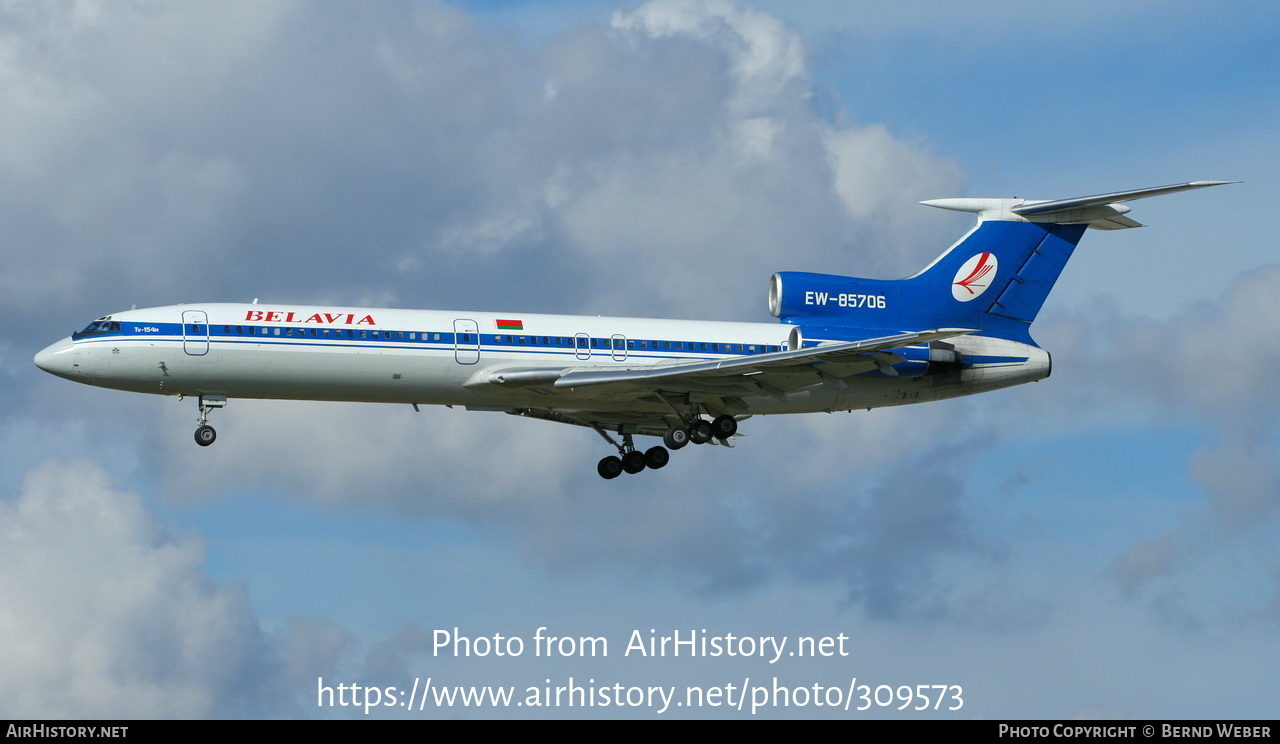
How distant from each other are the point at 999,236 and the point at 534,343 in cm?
1427

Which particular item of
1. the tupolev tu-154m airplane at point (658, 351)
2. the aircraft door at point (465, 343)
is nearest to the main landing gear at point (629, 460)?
the tupolev tu-154m airplane at point (658, 351)

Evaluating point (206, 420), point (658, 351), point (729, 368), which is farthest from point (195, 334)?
point (729, 368)

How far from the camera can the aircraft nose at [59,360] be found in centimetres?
3975

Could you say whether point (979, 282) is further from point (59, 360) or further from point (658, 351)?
point (59, 360)

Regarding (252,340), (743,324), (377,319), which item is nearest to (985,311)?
(743,324)

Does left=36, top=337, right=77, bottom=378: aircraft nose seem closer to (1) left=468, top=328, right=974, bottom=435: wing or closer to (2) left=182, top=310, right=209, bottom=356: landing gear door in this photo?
(2) left=182, top=310, right=209, bottom=356: landing gear door

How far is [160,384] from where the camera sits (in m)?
39.9

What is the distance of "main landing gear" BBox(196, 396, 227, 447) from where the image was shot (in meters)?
40.5

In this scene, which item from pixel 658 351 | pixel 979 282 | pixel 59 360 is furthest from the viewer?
pixel 979 282

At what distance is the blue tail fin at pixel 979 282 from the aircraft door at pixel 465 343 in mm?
8336

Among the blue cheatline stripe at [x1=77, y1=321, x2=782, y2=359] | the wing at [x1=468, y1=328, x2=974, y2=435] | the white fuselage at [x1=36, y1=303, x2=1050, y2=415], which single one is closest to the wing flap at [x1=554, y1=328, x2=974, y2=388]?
the wing at [x1=468, y1=328, x2=974, y2=435]

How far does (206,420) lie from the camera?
4072 cm

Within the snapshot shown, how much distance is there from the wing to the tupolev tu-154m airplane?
0.06 m

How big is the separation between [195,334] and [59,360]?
3.44 m
